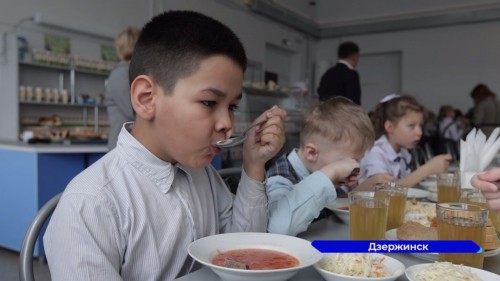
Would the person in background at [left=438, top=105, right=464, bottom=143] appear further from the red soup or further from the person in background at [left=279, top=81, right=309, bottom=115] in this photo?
the red soup

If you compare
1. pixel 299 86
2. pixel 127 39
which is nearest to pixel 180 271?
pixel 127 39

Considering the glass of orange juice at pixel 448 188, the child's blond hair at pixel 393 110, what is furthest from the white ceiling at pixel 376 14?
the glass of orange juice at pixel 448 188

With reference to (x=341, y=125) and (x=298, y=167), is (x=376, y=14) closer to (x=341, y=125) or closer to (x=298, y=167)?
(x=341, y=125)

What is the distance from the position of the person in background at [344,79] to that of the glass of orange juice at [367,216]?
A: 13.2 ft

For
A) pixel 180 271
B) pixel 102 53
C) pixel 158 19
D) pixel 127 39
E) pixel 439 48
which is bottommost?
pixel 180 271

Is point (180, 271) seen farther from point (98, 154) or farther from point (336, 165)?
point (98, 154)

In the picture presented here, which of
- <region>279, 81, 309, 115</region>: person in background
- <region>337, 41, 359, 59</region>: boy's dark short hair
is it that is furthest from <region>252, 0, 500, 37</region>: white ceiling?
<region>279, 81, 309, 115</region>: person in background

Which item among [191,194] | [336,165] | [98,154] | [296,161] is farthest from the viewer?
[98,154]

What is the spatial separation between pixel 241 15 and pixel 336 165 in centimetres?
734

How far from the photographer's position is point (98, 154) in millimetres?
3305

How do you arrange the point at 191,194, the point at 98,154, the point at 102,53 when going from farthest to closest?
1. the point at 102,53
2. the point at 98,154
3. the point at 191,194

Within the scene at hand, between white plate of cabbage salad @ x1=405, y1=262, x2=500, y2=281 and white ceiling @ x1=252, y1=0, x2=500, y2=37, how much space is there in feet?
24.4

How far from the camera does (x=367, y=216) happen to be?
1.01m

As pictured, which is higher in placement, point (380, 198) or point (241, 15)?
point (241, 15)
